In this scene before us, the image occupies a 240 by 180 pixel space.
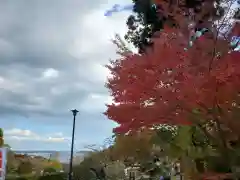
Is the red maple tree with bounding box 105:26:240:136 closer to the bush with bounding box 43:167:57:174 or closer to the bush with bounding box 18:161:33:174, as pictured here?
the bush with bounding box 18:161:33:174

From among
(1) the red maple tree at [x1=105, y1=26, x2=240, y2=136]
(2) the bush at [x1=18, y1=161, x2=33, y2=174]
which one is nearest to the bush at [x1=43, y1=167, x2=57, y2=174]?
(2) the bush at [x1=18, y1=161, x2=33, y2=174]

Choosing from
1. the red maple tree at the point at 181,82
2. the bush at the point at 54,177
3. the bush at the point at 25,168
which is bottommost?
the red maple tree at the point at 181,82

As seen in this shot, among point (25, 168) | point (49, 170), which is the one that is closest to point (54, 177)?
point (25, 168)

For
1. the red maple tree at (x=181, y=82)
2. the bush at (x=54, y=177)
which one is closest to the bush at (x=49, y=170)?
the bush at (x=54, y=177)

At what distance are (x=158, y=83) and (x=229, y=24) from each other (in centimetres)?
111

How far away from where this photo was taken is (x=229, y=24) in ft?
17.8

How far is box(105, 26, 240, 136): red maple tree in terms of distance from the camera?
537 centimetres

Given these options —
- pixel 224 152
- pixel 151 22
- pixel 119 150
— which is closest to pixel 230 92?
pixel 224 152

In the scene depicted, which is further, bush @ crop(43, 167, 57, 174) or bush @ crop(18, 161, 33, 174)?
bush @ crop(43, 167, 57, 174)

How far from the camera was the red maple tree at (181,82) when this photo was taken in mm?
5367

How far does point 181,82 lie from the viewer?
555 cm

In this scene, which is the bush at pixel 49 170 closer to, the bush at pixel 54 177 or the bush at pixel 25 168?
the bush at pixel 25 168

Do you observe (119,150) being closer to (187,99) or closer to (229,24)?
(187,99)

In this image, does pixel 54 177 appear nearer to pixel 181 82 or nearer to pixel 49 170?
pixel 49 170
